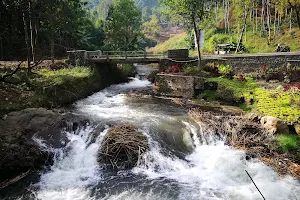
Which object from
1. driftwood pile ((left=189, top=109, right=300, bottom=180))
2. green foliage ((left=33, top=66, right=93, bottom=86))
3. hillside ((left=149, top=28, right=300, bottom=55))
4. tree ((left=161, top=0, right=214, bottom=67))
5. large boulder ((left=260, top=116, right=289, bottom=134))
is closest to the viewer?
driftwood pile ((left=189, top=109, right=300, bottom=180))

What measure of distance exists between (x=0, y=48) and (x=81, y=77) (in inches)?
466

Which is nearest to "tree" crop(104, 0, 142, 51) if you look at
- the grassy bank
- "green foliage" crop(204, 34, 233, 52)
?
"green foliage" crop(204, 34, 233, 52)

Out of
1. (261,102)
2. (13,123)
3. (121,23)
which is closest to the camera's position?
(13,123)

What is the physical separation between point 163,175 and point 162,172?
10.2 inches

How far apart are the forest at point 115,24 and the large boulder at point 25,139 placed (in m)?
7.77

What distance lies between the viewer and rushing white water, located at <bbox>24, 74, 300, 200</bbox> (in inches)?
392

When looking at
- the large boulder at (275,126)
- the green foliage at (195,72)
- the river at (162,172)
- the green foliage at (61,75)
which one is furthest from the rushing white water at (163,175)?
the green foliage at (195,72)

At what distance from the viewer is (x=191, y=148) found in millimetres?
13266

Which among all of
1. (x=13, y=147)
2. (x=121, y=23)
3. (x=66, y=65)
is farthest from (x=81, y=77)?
(x=121, y=23)

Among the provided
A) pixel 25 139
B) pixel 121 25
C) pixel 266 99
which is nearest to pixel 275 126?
pixel 266 99

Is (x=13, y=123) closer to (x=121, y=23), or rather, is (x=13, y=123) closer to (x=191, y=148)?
(x=191, y=148)

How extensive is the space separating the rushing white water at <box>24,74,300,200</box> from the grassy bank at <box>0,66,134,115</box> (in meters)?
3.61

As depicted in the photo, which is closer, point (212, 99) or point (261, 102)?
point (261, 102)

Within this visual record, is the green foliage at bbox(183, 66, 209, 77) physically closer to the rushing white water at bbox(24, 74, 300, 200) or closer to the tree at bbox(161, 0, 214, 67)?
the tree at bbox(161, 0, 214, 67)
